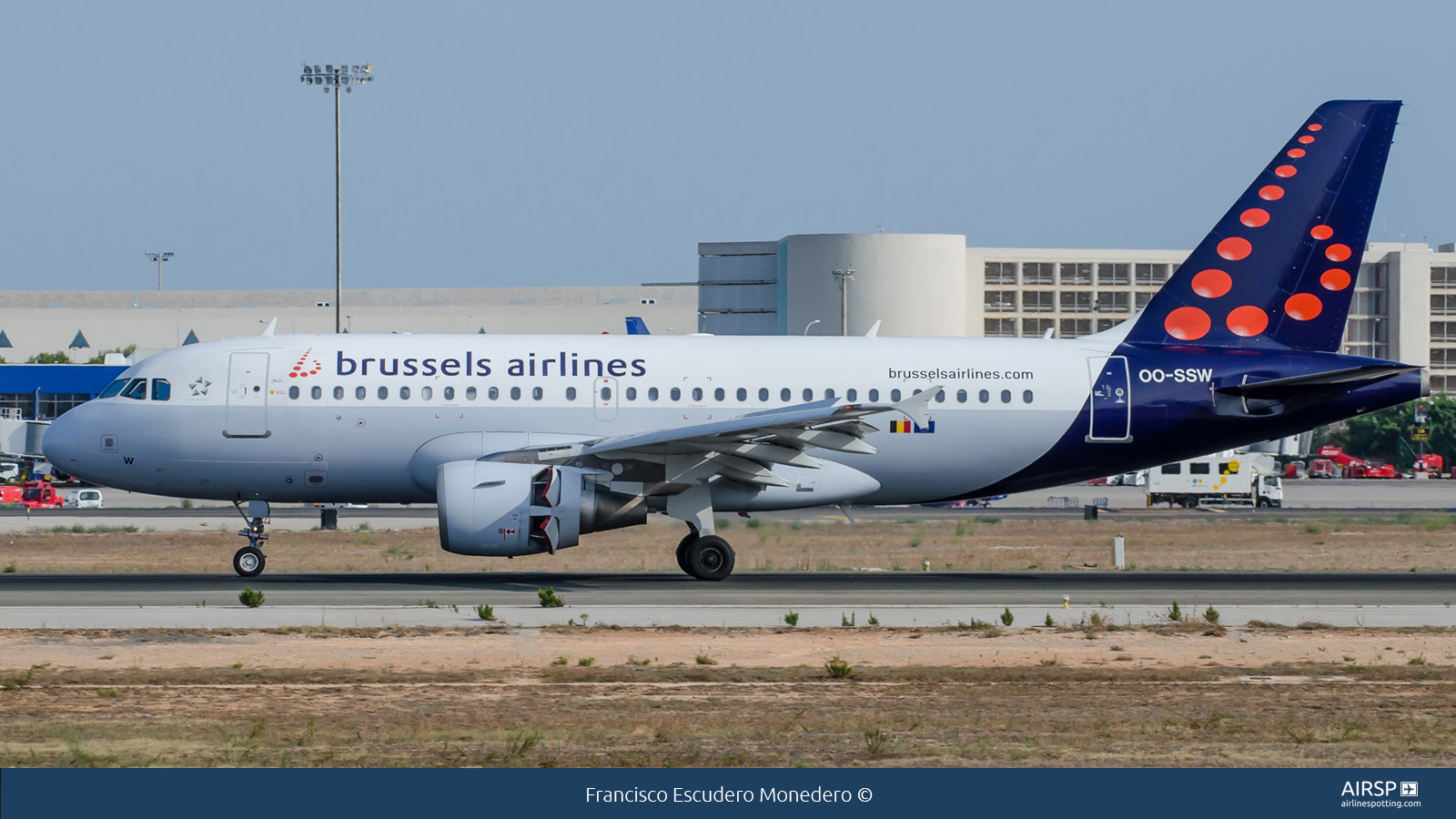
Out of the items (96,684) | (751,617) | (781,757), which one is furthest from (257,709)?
(751,617)

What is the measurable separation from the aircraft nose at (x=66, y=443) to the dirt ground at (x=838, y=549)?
13.9 feet

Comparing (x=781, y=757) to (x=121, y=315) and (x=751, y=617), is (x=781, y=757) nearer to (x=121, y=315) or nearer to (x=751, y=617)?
(x=751, y=617)

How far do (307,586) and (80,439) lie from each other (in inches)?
211

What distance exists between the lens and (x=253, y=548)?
26.4 metres

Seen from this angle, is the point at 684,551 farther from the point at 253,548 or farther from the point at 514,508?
the point at 253,548

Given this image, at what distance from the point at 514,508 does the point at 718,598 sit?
12.0 ft

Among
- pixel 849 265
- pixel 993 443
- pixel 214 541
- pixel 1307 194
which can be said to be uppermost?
pixel 849 265

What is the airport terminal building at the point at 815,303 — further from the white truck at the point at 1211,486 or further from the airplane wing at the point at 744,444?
the airplane wing at the point at 744,444

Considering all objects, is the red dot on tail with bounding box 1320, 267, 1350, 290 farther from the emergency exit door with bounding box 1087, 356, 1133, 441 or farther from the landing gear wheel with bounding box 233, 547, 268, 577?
the landing gear wheel with bounding box 233, 547, 268, 577

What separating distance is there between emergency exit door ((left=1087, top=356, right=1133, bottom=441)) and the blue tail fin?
130 centimetres

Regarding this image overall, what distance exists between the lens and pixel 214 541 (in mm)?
39594

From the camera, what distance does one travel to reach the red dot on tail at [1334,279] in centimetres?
2905

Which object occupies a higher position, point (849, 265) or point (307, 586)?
point (849, 265)

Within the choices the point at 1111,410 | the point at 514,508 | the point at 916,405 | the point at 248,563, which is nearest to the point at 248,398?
the point at 248,563
